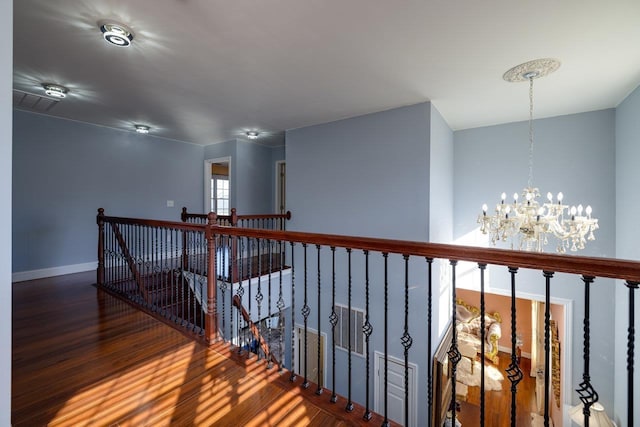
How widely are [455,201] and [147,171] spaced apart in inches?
219

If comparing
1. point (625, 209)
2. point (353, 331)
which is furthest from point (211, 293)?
point (625, 209)

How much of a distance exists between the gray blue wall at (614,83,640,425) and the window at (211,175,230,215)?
650 cm

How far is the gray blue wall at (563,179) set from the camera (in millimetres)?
3717

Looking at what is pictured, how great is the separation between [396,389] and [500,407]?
3.25 m

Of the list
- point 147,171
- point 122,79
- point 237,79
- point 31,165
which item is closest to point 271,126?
point 237,79

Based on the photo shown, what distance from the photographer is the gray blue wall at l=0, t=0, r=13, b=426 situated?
1.16 metres

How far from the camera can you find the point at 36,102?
12.2ft

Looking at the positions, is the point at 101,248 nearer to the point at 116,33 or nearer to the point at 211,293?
the point at 211,293

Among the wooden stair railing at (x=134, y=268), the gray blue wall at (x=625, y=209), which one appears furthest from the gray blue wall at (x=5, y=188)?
the gray blue wall at (x=625, y=209)

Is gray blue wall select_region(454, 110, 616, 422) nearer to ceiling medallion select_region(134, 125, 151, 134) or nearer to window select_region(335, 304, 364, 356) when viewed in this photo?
window select_region(335, 304, 364, 356)

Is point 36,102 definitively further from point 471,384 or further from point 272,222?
point 471,384

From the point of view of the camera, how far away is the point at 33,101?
3.68m

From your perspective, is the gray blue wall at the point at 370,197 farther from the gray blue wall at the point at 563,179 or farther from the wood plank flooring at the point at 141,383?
the wood plank flooring at the point at 141,383

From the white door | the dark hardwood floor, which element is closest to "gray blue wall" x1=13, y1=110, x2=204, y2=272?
the white door
